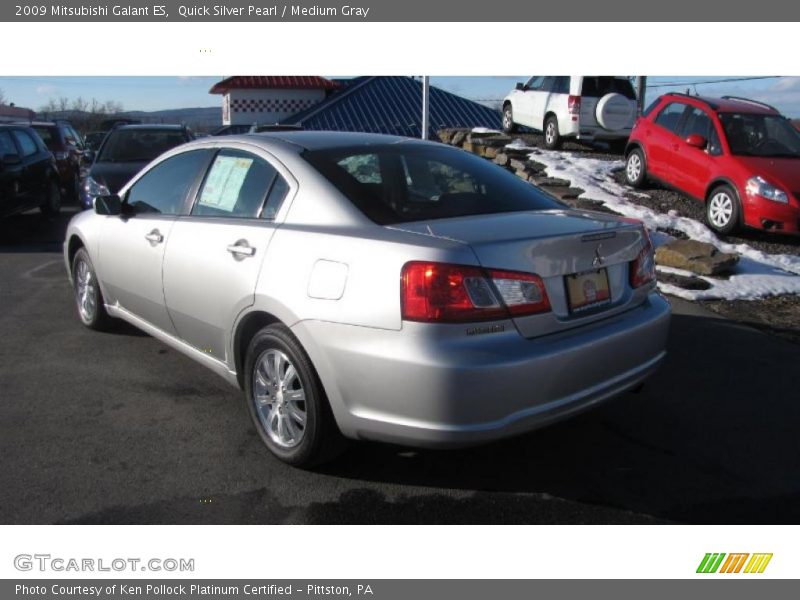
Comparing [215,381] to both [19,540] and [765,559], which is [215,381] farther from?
[765,559]

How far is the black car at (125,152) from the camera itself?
376 inches

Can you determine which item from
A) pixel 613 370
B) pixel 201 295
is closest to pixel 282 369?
pixel 201 295

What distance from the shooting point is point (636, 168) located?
11.4 m

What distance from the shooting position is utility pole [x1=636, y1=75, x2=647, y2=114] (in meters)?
15.4

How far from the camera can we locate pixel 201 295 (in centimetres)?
399

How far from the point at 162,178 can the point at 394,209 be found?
2099 millimetres

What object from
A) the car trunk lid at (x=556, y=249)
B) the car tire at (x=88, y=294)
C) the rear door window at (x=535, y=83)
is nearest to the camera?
the car trunk lid at (x=556, y=249)

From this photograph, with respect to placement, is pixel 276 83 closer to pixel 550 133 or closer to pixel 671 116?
pixel 550 133

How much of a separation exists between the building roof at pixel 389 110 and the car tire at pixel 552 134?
30.6ft

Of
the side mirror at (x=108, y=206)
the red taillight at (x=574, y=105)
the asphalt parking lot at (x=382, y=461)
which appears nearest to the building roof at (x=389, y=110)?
the red taillight at (x=574, y=105)

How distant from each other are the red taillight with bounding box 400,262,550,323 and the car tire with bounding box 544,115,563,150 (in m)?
12.5

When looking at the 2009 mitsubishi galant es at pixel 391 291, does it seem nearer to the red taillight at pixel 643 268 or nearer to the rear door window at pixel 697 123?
Result: the red taillight at pixel 643 268

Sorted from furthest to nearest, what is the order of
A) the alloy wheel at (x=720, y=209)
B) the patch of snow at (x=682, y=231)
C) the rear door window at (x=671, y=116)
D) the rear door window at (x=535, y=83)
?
the rear door window at (x=535, y=83) → the rear door window at (x=671, y=116) → the alloy wheel at (x=720, y=209) → the patch of snow at (x=682, y=231)

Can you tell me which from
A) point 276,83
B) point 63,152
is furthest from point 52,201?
point 276,83
